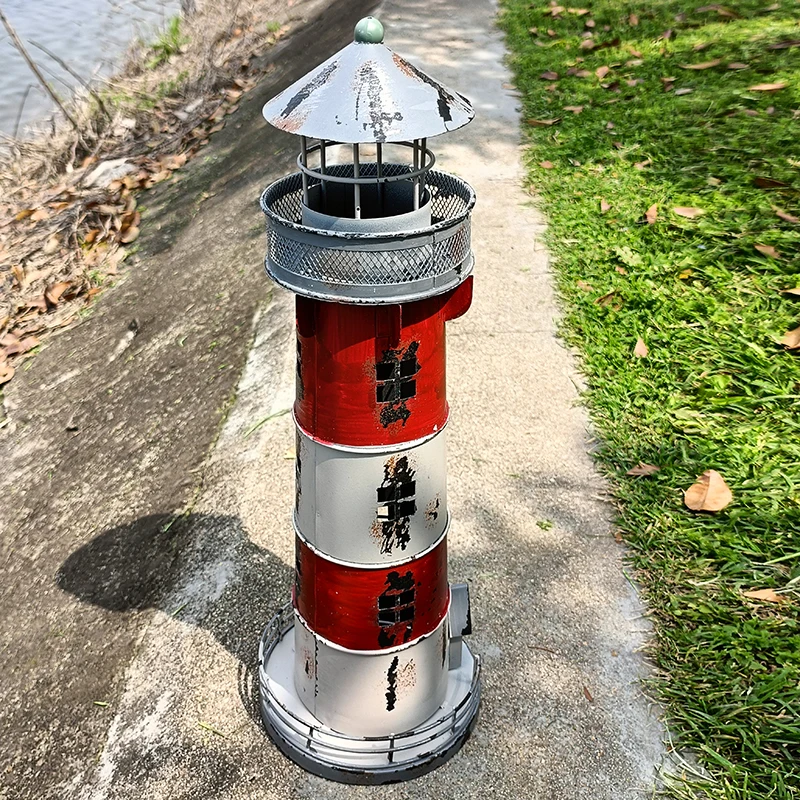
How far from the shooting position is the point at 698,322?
5453 millimetres

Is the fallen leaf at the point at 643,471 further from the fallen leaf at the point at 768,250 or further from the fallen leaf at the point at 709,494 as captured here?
the fallen leaf at the point at 768,250

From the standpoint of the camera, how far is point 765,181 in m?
6.49

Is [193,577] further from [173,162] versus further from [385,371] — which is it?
[173,162]

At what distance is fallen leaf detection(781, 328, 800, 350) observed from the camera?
16.6ft

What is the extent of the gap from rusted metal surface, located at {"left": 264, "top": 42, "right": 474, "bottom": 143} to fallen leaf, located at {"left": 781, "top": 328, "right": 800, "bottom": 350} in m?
3.40

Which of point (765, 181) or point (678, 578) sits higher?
point (765, 181)

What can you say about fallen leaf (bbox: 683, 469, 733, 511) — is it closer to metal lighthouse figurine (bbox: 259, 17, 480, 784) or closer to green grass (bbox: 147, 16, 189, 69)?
metal lighthouse figurine (bbox: 259, 17, 480, 784)

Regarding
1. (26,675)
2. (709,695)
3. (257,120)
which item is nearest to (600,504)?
(709,695)

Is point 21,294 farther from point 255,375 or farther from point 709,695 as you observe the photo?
point 709,695

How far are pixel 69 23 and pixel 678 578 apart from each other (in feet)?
42.4

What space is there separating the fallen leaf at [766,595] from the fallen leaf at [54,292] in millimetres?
5627

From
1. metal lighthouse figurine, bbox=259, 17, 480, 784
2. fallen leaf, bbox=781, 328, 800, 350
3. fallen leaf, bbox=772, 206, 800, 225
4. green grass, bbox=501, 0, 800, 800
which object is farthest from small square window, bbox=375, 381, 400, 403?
fallen leaf, bbox=772, 206, 800, 225

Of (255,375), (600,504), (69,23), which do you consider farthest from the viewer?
(69,23)

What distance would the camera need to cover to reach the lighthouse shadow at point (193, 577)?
383cm
